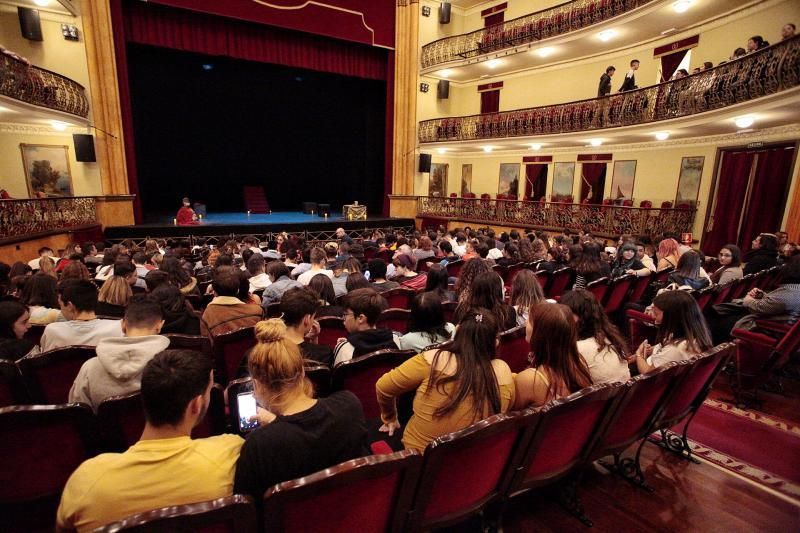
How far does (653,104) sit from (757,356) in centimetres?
844

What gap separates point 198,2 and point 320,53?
3.61 metres

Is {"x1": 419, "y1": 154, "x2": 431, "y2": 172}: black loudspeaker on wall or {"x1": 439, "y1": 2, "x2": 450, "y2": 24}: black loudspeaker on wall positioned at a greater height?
{"x1": 439, "y1": 2, "x2": 450, "y2": 24}: black loudspeaker on wall

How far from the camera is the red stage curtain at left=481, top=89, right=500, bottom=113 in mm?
15898

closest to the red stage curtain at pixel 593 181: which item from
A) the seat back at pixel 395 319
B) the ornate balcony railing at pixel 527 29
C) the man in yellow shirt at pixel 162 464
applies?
the ornate balcony railing at pixel 527 29

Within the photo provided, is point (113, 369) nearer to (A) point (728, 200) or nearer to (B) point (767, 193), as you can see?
(B) point (767, 193)

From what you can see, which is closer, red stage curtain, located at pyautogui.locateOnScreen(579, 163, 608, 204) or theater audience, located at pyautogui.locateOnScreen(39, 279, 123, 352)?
theater audience, located at pyautogui.locateOnScreen(39, 279, 123, 352)

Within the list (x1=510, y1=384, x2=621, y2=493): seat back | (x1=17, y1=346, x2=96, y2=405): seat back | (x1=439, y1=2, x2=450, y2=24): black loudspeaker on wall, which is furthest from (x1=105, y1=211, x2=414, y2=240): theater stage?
(x1=510, y1=384, x2=621, y2=493): seat back

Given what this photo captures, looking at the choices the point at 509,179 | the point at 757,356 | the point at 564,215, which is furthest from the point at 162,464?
the point at 509,179

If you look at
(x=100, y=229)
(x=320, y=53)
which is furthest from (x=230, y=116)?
(x=100, y=229)

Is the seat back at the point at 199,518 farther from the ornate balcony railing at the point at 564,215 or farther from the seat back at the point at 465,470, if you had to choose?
the ornate balcony railing at the point at 564,215

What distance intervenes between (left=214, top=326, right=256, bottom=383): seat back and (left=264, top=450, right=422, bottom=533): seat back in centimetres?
164

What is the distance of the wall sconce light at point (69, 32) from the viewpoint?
384 inches

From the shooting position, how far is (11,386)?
2113 mm

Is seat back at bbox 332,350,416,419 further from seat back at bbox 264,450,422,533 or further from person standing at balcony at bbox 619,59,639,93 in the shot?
person standing at balcony at bbox 619,59,639,93
